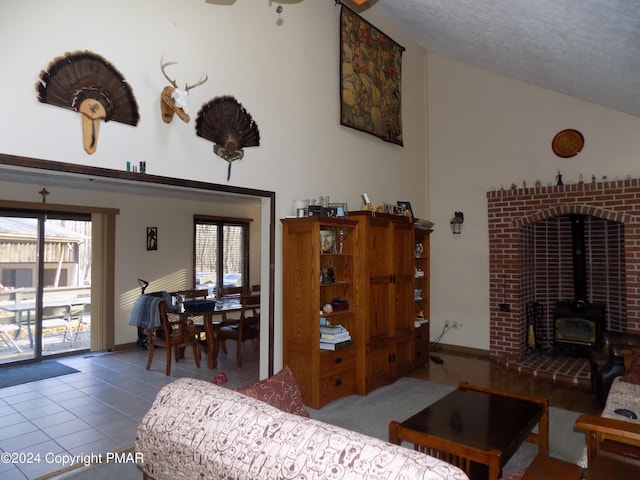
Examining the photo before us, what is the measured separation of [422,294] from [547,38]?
3.15m

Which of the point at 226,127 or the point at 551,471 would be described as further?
the point at 226,127

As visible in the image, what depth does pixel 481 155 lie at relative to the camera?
5828mm


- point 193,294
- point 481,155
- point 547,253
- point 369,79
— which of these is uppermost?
point 369,79

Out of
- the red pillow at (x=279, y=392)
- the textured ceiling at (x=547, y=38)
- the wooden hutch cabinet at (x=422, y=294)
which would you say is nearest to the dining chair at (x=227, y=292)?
the wooden hutch cabinet at (x=422, y=294)

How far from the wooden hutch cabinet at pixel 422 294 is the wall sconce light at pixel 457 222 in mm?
764

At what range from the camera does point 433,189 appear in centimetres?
629

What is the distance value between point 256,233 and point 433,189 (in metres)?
→ 3.77

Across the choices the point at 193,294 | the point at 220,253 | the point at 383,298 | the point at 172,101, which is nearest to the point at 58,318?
the point at 193,294

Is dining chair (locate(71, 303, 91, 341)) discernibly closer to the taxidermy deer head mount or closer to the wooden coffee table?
the taxidermy deer head mount

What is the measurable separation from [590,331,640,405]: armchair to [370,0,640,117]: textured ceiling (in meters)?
2.24

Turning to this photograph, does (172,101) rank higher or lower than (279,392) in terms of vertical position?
higher

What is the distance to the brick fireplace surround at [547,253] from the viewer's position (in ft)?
16.3

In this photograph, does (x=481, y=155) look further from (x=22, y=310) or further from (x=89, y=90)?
(x=22, y=310)

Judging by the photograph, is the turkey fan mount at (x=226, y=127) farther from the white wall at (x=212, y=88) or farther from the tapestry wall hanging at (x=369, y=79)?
the tapestry wall hanging at (x=369, y=79)
